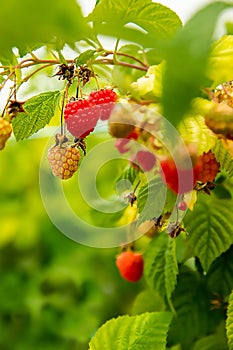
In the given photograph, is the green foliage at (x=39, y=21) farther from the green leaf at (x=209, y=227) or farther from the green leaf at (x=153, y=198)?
the green leaf at (x=209, y=227)

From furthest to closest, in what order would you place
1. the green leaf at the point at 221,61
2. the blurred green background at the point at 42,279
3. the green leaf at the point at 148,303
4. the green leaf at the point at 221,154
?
the blurred green background at the point at 42,279 < the green leaf at the point at 148,303 < the green leaf at the point at 221,154 < the green leaf at the point at 221,61

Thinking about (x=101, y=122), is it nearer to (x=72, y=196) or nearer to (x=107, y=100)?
(x=107, y=100)

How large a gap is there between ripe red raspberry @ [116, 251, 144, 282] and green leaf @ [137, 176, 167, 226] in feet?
1.51

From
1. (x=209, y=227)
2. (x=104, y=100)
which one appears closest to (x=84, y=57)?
(x=104, y=100)

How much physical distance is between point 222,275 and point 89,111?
1.52 feet

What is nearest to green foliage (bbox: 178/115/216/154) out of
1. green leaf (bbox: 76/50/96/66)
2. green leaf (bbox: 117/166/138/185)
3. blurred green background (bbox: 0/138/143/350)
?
green leaf (bbox: 76/50/96/66)

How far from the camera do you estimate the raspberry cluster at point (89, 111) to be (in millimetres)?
625

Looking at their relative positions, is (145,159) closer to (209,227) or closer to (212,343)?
(209,227)

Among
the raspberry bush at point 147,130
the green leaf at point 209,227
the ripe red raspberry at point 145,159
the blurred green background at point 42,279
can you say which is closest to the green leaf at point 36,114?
the raspberry bush at point 147,130

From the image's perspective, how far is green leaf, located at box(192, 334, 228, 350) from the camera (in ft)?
3.39

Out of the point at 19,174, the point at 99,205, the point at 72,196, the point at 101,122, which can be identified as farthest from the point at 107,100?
the point at 19,174

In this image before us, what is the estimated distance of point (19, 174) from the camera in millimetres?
2963

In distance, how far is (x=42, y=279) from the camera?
9.07ft

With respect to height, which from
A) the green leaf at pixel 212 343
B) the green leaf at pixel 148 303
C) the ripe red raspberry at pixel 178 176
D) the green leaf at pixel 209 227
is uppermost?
the ripe red raspberry at pixel 178 176
